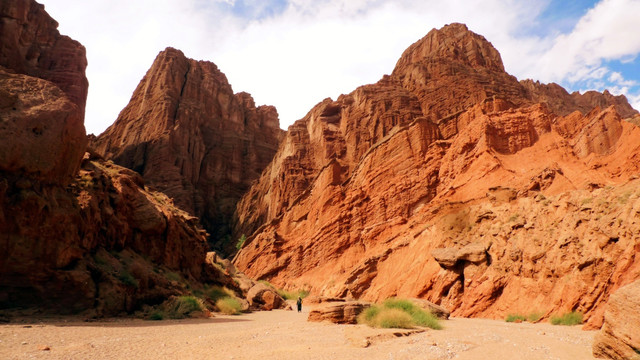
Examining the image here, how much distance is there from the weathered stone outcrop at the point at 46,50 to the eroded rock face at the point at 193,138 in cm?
2337

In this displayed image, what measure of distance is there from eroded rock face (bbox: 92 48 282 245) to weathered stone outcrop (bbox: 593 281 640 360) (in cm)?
6730

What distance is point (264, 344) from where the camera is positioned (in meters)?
8.73

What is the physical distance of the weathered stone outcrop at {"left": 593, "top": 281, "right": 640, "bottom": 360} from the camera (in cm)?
589

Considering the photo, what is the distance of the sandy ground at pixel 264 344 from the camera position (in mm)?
7031

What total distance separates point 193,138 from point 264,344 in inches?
3007

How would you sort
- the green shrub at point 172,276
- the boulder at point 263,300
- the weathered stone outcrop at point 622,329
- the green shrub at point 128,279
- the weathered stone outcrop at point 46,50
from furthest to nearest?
1. the weathered stone outcrop at point 46,50
2. the boulder at point 263,300
3. the green shrub at point 172,276
4. the green shrub at point 128,279
5. the weathered stone outcrop at point 622,329

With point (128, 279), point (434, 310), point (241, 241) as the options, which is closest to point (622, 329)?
point (434, 310)

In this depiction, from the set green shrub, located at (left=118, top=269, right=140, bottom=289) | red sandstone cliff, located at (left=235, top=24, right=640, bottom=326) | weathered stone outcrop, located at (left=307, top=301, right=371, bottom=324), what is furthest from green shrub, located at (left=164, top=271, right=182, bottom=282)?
red sandstone cliff, located at (left=235, top=24, right=640, bottom=326)

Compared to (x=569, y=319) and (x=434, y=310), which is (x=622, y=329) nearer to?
Result: (x=569, y=319)

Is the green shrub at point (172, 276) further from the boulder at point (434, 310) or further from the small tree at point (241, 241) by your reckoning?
the small tree at point (241, 241)

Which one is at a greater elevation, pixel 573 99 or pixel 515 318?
pixel 573 99

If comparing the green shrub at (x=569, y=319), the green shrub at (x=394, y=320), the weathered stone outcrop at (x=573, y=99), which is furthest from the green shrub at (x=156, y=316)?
the weathered stone outcrop at (x=573, y=99)

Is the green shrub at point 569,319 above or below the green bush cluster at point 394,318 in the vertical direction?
below

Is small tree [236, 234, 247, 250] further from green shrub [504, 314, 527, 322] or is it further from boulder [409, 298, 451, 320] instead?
green shrub [504, 314, 527, 322]
